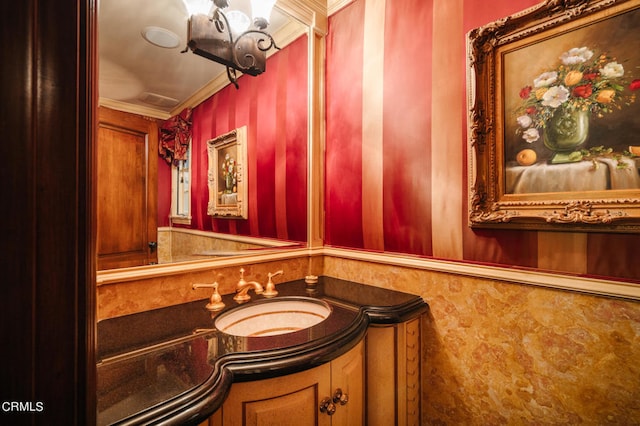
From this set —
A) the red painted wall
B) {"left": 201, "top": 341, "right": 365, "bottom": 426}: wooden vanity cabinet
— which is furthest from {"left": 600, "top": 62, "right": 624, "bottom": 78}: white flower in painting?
{"left": 201, "top": 341, "right": 365, "bottom": 426}: wooden vanity cabinet

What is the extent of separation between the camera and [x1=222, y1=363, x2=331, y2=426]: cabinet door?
75cm

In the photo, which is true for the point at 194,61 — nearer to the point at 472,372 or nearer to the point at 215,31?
the point at 215,31

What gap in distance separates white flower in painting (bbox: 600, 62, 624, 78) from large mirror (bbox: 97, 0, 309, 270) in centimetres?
123

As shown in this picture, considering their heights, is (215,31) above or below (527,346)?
above

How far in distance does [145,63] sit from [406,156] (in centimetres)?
114

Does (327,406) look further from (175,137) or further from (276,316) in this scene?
(175,137)

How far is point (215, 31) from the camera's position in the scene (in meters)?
1.22

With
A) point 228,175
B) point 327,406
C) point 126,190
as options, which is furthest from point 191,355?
point 228,175

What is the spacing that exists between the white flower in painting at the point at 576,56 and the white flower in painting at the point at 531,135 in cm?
22

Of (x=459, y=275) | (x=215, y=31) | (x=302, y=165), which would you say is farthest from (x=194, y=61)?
(x=459, y=275)

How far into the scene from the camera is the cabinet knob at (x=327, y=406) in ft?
2.80

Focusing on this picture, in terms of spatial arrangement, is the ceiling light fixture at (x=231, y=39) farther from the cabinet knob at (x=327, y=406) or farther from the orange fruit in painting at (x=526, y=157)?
the cabinet knob at (x=327, y=406)

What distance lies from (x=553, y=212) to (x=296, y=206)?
1146mm

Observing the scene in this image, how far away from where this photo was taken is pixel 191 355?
795 millimetres
